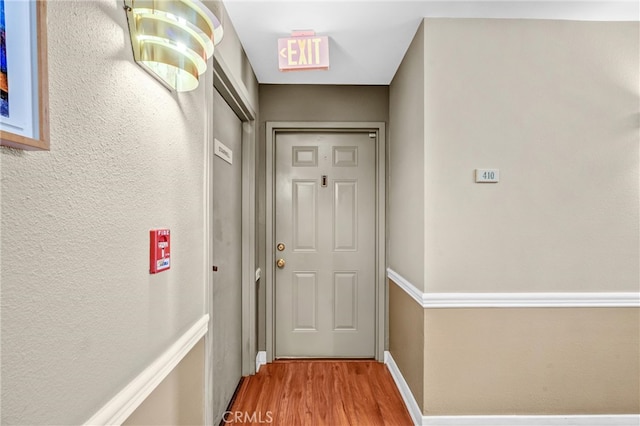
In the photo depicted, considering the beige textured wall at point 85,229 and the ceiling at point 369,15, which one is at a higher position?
the ceiling at point 369,15

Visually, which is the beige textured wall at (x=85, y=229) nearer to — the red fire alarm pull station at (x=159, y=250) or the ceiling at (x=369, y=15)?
the red fire alarm pull station at (x=159, y=250)

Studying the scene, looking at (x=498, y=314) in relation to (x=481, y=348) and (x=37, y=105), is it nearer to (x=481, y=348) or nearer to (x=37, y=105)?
(x=481, y=348)

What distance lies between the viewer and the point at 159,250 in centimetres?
96

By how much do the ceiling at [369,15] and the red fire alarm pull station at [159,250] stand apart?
1.30 metres

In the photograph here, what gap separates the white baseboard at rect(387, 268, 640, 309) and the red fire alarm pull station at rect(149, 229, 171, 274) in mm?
1331

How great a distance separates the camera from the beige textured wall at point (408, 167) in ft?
5.95

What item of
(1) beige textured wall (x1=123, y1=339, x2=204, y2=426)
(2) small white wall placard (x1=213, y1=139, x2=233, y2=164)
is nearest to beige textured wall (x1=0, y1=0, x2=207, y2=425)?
(1) beige textured wall (x1=123, y1=339, x2=204, y2=426)

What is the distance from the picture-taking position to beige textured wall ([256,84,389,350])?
8.55ft

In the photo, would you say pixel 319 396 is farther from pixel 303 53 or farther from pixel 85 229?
pixel 303 53

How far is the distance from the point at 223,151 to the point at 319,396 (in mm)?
1732

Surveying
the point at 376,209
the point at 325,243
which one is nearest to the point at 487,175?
the point at 376,209

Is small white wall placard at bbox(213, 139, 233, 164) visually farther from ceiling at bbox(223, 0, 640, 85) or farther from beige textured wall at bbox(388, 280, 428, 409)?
beige textured wall at bbox(388, 280, 428, 409)

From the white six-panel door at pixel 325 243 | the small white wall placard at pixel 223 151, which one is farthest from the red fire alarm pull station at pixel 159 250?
the white six-panel door at pixel 325 243

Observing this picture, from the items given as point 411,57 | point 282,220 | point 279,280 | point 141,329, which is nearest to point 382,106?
point 411,57
